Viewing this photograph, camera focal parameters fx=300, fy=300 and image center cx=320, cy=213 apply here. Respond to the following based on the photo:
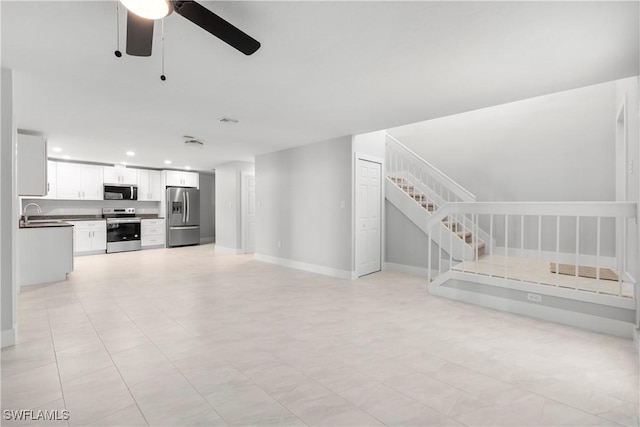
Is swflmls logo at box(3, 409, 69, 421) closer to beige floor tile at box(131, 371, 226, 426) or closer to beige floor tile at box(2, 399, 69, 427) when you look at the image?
beige floor tile at box(2, 399, 69, 427)

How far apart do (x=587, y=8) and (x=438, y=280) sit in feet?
10.2

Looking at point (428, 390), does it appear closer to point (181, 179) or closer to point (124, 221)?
point (124, 221)

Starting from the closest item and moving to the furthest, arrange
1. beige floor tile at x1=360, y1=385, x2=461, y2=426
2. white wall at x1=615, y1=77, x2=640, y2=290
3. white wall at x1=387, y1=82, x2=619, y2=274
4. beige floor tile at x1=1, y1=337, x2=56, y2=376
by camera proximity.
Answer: beige floor tile at x1=360, y1=385, x2=461, y2=426 → beige floor tile at x1=1, y1=337, x2=56, y2=376 → white wall at x1=615, y1=77, x2=640, y2=290 → white wall at x1=387, y1=82, x2=619, y2=274

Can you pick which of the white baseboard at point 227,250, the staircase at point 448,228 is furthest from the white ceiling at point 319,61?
the white baseboard at point 227,250

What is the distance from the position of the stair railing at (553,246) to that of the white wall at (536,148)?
552 mm

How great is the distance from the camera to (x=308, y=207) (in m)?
5.86

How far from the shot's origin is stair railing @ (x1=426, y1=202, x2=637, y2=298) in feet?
10.0

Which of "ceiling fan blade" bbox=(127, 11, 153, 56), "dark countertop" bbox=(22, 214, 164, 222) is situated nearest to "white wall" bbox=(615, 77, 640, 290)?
"ceiling fan blade" bbox=(127, 11, 153, 56)

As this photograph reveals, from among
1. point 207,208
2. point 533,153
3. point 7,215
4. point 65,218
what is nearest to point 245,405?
point 7,215

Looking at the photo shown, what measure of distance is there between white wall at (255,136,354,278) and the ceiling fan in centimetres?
358

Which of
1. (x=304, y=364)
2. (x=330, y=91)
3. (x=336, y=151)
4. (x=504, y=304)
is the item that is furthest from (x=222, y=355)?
(x=336, y=151)

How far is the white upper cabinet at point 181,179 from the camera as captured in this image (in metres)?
8.88

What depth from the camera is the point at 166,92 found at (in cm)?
324

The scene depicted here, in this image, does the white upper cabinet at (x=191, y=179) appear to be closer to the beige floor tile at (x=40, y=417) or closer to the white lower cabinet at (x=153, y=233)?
the white lower cabinet at (x=153, y=233)
